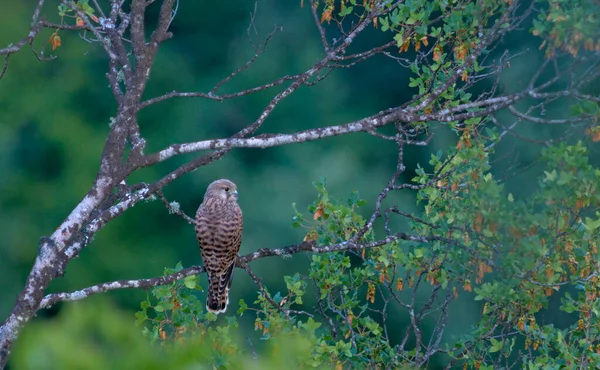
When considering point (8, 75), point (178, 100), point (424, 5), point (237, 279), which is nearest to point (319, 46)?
point (178, 100)

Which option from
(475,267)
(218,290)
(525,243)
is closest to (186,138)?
(218,290)

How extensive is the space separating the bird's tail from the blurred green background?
430 centimetres

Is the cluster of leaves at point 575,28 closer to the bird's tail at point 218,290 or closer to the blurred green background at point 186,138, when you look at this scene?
the bird's tail at point 218,290

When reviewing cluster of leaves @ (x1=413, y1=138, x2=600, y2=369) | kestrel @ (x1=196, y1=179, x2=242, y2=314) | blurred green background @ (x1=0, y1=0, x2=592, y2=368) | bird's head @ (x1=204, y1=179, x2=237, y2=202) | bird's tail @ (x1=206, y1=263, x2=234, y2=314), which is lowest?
cluster of leaves @ (x1=413, y1=138, x2=600, y2=369)

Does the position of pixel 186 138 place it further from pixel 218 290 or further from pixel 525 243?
pixel 525 243

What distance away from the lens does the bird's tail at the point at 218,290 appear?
5.66 m

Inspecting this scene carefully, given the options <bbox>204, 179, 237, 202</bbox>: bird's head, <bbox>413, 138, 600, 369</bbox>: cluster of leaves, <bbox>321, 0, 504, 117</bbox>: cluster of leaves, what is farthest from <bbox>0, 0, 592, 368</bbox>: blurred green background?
<bbox>321, 0, 504, 117</bbox>: cluster of leaves

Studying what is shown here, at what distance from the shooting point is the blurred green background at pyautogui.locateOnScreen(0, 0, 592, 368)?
419 inches

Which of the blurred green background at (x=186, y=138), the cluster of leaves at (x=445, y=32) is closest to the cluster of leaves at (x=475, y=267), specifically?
the cluster of leaves at (x=445, y=32)

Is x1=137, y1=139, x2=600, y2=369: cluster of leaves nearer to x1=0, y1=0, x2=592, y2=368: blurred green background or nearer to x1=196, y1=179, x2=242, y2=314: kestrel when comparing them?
x1=196, y1=179, x2=242, y2=314: kestrel

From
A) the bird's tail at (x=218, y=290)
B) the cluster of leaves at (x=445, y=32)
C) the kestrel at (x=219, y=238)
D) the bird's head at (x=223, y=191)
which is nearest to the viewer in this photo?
the cluster of leaves at (x=445, y=32)

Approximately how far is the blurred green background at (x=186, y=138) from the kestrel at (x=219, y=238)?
4233mm

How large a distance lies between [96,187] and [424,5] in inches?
75.7

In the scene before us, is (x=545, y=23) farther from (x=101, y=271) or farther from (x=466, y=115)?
(x=101, y=271)
